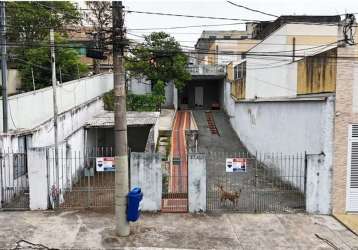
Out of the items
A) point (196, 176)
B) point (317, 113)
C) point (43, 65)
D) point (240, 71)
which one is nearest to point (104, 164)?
point (196, 176)

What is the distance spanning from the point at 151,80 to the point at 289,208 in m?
24.8

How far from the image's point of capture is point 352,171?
12.6 m

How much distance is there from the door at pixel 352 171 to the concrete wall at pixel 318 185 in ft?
2.15

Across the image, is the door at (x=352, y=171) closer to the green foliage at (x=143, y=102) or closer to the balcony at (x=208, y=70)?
the green foliage at (x=143, y=102)

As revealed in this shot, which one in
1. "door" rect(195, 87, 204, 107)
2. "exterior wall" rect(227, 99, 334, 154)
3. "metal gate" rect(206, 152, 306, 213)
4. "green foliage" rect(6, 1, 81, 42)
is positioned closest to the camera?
"metal gate" rect(206, 152, 306, 213)

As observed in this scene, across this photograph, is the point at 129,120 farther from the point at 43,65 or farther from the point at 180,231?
the point at 180,231

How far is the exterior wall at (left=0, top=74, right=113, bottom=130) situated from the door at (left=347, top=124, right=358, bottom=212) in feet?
38.4

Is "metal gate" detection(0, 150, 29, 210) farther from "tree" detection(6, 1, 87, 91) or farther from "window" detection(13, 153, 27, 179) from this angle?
"tree" detection(6, 1, 87, 91)

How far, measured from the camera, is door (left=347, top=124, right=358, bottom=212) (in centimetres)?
1248

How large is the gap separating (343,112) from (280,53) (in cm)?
1282

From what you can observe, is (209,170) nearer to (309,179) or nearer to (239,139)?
(309,179)

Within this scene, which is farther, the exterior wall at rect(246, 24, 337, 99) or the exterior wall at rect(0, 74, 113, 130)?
the exterior wall at rect(246, 24, 337, 99)

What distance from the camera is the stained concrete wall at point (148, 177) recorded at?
12.3 meters

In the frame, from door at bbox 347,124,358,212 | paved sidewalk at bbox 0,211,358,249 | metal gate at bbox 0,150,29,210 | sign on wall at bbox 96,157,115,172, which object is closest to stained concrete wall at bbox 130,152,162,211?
paved sidewalk at bbox 0,211,358,249
